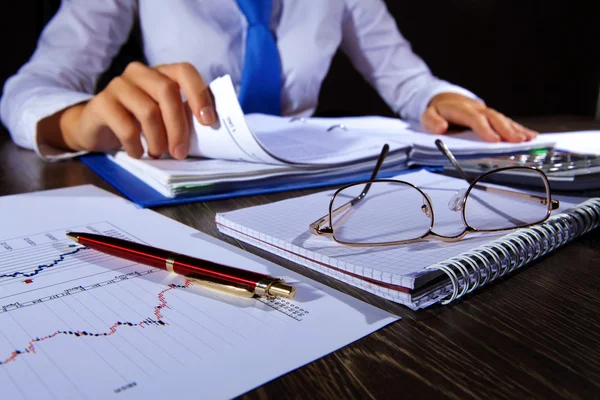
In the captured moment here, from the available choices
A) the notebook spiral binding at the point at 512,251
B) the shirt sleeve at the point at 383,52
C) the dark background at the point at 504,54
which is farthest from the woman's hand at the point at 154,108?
the dark background at the point at 504,54

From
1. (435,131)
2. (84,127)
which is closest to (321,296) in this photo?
(84,127)

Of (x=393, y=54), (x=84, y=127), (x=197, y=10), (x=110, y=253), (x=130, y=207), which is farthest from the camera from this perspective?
(x=393, y=54)

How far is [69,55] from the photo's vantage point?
0.90 metres

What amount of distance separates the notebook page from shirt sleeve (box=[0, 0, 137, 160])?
485 millimetres

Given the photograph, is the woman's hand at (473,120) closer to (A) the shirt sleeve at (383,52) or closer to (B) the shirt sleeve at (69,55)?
(A) the shirt sleeve at (383,52)

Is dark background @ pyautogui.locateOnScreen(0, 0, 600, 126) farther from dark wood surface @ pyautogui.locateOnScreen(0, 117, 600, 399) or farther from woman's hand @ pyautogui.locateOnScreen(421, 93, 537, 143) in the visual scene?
dark wood surface @ pyautogui.locateOnScreen(0, 117, 600, 399)

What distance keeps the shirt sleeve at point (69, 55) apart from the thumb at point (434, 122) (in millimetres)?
583

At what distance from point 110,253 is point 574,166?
452 millimetres

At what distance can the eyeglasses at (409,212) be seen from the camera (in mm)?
346

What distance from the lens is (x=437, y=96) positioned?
988mm

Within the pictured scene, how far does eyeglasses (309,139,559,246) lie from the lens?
0.35 meters

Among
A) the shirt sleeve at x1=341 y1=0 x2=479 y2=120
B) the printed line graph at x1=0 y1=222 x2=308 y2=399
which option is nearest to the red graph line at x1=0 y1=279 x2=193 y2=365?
the printed line graph at x1=0 y1=222 x2=308 y2=399

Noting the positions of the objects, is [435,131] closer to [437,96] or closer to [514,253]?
[437,96]

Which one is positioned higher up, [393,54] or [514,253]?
[393,54]
